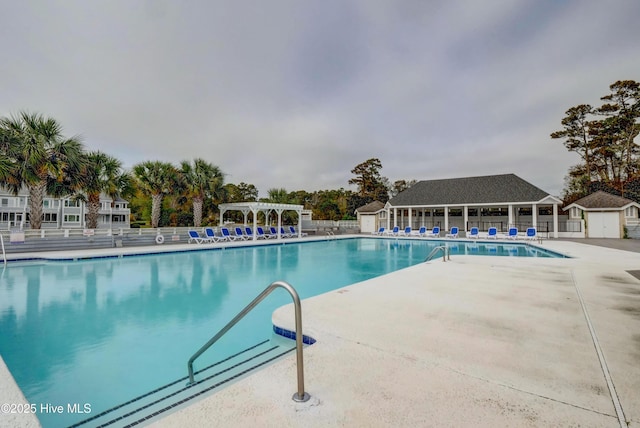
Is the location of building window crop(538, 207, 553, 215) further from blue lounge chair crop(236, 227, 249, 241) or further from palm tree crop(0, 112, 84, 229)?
palm tree crop(0, 112, 84, 229)

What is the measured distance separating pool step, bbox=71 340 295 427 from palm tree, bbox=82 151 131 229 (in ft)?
55.0

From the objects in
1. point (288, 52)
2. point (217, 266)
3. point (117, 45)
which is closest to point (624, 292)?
point (217, 266)

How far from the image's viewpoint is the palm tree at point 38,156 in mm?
13547

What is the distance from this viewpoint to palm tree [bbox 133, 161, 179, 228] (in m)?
19.1

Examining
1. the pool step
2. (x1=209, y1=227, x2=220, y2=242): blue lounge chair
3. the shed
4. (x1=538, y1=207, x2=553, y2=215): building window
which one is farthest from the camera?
the shed

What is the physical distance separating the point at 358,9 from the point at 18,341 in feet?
45.1

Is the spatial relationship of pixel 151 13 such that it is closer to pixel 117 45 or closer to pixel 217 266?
pixel 117 45

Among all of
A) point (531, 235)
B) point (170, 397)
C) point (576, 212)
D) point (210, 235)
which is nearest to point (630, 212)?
point (576, 212)

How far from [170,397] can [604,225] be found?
27841 millimetres

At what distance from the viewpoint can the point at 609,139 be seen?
30562 millimetres

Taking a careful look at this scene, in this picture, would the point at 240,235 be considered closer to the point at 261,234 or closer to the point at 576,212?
the point at 261,234

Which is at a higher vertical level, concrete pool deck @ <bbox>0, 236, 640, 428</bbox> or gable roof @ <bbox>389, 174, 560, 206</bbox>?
gable roof @ <bbox>389, 174, 560, 206</bbox>

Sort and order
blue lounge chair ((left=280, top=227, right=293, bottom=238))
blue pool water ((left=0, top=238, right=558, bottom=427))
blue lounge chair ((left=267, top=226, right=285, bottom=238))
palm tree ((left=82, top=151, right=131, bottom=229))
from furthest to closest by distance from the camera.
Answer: blue lounge chair ((left=280, top=227, right=293, bottom=238))
blue lounge chair ((left=267, top=226, right=285, bottom=238))
palm tree ((left=82, top=151, right=131, bottom=229))
blue pool water ((left=0, top=238, right=558, bottom=427))

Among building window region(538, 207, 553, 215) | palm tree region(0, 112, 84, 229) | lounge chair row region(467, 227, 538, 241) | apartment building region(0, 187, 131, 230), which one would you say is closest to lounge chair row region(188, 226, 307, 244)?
palm tree region(0, 112, 84, 229)
